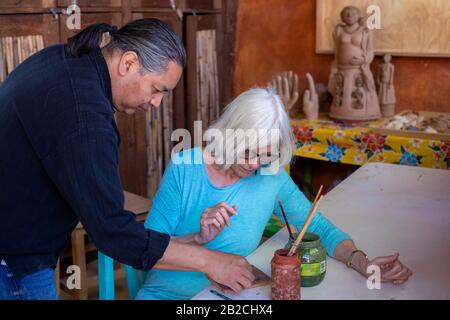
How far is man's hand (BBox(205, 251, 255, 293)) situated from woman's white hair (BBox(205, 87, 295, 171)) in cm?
48

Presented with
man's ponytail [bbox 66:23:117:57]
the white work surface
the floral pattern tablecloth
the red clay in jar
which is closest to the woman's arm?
the white work surface

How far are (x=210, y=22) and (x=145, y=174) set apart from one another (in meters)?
1.13

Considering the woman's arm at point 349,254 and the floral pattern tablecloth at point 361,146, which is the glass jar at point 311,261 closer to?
the woman's arm at point 349,254

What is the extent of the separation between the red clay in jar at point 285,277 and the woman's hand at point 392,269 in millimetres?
294

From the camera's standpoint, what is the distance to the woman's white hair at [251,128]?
1.95 m

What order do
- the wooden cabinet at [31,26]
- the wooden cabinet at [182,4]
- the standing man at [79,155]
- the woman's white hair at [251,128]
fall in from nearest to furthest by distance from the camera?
the standing man at [79,155] < the woman's white hair at [251,128] < the wooden cabinet at [31,26] < the wooden cabinet at [182,4]

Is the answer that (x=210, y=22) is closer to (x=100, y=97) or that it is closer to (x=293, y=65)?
(x=293, y=65)

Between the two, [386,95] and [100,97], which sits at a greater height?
[100,97]

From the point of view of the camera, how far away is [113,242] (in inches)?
55.7

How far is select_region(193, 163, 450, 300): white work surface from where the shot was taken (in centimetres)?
160

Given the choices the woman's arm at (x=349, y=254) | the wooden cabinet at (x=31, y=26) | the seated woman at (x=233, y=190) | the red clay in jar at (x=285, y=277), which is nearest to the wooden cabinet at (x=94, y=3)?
the wooden cabinet at (x=31, y=26)

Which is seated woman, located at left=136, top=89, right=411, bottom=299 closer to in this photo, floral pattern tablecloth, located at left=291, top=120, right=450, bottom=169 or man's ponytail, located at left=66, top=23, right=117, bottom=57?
man's ponytail, located at left=66, top=23, right=117, bottom=57

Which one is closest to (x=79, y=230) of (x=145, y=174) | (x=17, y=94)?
(x=145, y=174)

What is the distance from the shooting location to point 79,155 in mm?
1327
